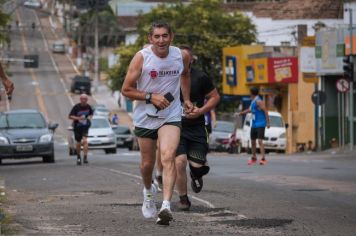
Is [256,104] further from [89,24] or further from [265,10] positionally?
[89,24]

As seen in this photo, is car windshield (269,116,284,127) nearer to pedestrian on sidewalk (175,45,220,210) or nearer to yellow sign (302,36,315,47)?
yellow sign (302,36,315,47)

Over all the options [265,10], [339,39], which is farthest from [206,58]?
[339,39]

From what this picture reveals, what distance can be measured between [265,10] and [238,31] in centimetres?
1248

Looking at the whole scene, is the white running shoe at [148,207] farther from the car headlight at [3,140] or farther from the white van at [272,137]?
the white van at [272,137]

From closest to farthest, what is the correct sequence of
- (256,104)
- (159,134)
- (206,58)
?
(159,134)
(256,104)
(206,58)

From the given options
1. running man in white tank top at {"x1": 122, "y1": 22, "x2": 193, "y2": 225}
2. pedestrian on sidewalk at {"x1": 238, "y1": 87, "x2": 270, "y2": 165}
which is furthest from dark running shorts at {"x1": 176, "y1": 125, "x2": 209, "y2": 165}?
pedestrian on sidewalk at {"x1": 238, "y1": 87, "x2": 270, "y2": 165}

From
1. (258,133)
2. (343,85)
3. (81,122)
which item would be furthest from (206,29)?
(258,133)

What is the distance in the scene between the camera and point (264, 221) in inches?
443

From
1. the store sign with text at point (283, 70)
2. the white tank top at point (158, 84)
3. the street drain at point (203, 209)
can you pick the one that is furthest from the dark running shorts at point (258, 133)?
the store sign with text at point (283, 70)

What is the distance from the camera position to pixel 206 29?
75.9 metres

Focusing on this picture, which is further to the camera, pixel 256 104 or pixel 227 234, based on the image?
pixel 256 104

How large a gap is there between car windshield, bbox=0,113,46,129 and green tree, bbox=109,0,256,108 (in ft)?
144

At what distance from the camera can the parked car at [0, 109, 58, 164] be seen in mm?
28938

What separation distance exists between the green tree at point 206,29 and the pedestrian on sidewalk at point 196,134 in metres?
59.6
